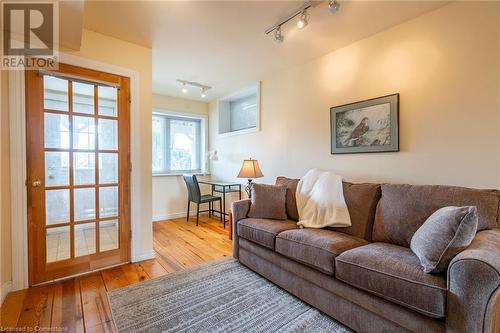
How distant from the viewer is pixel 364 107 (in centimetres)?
256

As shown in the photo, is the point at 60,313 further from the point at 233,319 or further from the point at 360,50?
the point at 360,50

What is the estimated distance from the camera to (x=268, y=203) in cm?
261

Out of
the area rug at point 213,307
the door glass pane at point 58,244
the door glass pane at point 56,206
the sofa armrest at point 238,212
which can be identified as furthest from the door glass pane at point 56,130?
the sofa armrest at point 238,212

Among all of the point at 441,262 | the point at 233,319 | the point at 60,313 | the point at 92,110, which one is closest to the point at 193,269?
the point at 233,319

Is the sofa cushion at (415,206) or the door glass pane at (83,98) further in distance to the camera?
the door glass pane at (83,98)

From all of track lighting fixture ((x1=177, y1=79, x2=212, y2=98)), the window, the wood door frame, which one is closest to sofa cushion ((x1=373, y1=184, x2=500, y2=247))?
the wood door frame

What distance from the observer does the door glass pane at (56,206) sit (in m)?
2.24

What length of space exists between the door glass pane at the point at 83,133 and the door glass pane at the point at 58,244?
0.83 meters

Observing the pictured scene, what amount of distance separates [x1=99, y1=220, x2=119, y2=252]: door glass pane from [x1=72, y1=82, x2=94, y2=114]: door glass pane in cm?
118

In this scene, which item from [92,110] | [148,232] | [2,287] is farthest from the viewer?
[148,232]

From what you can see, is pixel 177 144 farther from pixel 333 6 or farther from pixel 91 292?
pixel 333 6

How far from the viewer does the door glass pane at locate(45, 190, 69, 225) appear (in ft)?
7.34

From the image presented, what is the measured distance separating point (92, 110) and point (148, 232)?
1468 millimetres
